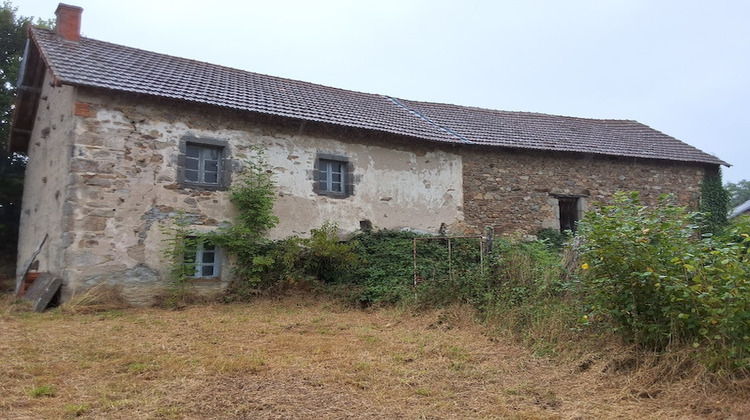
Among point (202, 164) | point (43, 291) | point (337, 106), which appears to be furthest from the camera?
point (337, 106)

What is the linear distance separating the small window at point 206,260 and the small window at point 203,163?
1115 mm

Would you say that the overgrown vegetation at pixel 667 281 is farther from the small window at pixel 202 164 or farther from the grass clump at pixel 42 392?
the small window at pixel 202 164

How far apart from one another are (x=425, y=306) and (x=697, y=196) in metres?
10.7

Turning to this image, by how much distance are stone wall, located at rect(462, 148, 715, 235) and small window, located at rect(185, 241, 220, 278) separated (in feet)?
19.4

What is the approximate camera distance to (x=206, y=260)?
9.48 meters

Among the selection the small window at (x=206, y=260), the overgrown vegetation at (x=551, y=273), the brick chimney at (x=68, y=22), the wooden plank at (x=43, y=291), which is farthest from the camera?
the brick chimney at (x=68, y=22)

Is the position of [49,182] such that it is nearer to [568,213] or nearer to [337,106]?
[337,106]

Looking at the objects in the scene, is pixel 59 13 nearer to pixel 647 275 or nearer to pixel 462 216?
pixel 462 216

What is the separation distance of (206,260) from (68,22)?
5958mm

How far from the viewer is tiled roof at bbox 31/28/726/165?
952 centimetres

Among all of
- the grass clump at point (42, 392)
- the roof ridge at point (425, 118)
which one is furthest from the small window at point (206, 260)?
the roof ridge at point (425, 118)

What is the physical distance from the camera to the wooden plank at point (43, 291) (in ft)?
26.1

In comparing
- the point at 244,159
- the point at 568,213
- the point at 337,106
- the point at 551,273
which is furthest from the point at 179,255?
the point at 568,213

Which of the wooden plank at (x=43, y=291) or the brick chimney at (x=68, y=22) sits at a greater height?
the brick chimney at (x=68, y=22)
